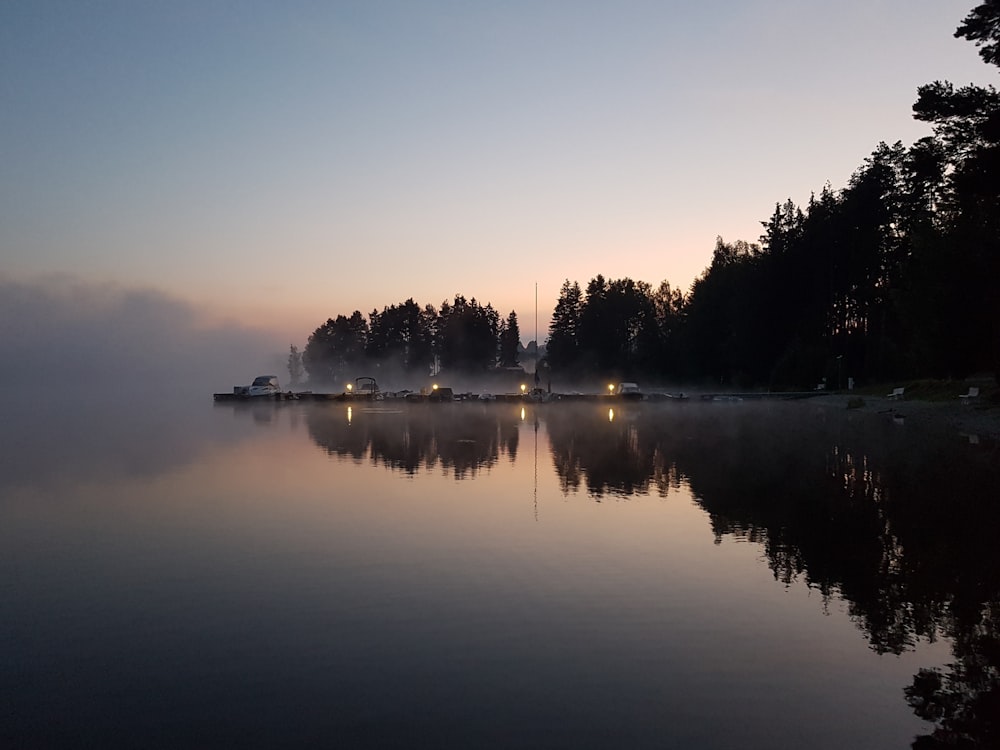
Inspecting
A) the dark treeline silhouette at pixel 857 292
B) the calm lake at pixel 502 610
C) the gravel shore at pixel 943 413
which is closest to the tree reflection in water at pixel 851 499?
the calm lake at pixel 502 610

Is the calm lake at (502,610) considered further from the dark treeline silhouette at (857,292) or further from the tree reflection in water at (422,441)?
the dark treeline silhouette at (857,292)

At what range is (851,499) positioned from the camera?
24.6 metres

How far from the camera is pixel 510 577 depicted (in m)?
15.6

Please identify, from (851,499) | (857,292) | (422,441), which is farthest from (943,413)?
(857,292)

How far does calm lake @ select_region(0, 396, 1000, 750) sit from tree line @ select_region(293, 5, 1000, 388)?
19377 millimetres

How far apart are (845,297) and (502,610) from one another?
10455 centimetres

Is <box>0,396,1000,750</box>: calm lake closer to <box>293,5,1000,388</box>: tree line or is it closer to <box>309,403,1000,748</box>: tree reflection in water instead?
<box>309,403,1000,748</box>: tree reflection in water

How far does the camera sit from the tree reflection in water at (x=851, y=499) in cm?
1177

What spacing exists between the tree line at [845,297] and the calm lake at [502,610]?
63.6 feet

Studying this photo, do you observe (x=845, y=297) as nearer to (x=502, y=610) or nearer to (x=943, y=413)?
(x=943, y=413)

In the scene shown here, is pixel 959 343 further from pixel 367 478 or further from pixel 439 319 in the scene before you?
pixel 439 319

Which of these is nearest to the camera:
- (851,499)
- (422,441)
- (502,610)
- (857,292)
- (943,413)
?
(502,610)

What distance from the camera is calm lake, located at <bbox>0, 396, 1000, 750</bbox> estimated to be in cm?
930

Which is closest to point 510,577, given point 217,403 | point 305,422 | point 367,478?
point 367,478
